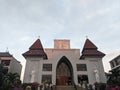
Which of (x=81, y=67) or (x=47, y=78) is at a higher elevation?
(x=81, y=67)

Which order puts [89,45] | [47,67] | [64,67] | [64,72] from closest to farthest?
[47,67], [64,72], [64,67], [89,45]

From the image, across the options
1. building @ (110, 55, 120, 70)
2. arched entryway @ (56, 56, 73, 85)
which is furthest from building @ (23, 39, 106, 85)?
building @ (110, 55, 120, 70)

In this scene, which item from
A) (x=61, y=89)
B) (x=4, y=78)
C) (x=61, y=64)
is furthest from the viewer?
(x=61, y=64)

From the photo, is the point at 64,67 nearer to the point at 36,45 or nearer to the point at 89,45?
the point at 89,45

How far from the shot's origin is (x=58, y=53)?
35406 mm

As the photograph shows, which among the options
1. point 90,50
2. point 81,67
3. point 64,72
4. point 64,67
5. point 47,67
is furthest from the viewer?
point 64,67

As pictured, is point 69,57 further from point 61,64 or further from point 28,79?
point 28,79

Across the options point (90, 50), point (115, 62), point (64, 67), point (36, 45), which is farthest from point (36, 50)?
point (115, 62)

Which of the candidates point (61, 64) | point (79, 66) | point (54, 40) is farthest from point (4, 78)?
point (54, 40)

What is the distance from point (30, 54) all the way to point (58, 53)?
6.49m

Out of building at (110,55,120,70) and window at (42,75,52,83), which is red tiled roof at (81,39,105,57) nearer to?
window at (42,75,52,83)

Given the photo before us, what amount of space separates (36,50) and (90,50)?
13.1 meters

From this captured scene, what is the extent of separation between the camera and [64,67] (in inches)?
1438

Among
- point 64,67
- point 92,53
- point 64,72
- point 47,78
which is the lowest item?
point 47,78
